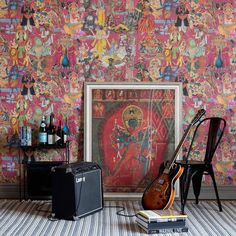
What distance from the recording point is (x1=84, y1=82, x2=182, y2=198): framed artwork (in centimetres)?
514

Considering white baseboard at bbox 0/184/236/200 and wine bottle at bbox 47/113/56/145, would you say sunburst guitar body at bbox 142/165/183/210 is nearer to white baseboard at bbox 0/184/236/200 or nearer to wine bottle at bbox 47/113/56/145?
white baseboard at bbox 0/184/236/200

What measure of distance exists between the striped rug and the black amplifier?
87 mm

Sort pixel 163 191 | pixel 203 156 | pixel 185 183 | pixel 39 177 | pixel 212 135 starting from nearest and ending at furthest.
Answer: pixel 163 191, pixel 185 183, pixel 212 135, pixel 39 177, pixel 203 156

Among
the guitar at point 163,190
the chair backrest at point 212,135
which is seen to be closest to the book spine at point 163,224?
the guitar at point 163,190

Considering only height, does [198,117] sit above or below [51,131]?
above

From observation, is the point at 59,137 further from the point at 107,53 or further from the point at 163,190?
the point at 163,190

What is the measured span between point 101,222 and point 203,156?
1.65 m

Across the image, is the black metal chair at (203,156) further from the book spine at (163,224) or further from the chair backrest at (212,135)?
the book spine at (163,224)

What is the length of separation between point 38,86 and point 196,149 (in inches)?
76.9

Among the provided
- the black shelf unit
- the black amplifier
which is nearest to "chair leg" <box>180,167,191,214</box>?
the black amplifier

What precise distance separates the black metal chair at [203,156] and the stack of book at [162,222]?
54 cm

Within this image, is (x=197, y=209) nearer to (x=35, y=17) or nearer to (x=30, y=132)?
(x=30, y=132)

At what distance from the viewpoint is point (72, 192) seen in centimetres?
416

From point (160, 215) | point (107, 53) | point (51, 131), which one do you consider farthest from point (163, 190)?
point (107, 53)
